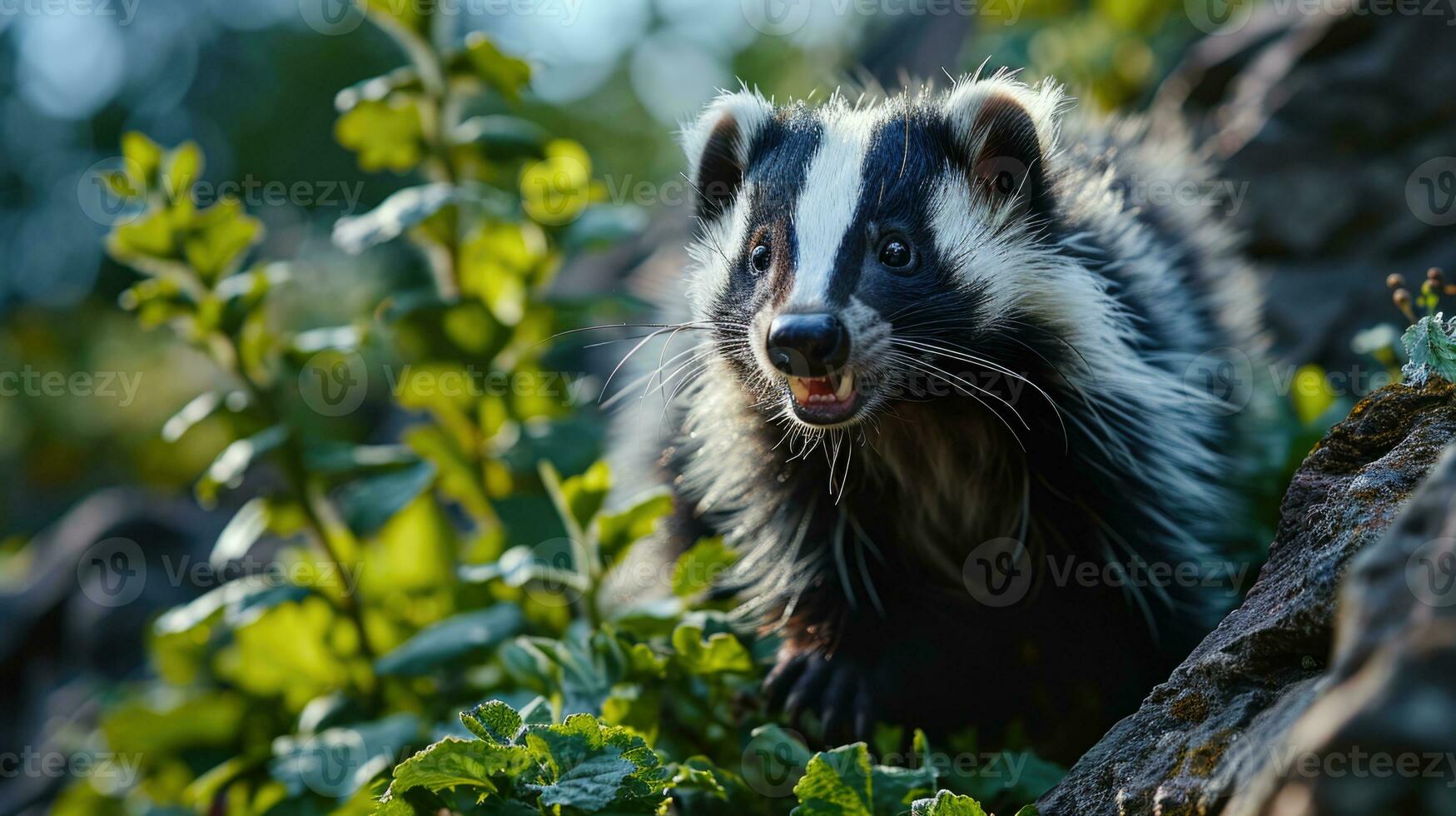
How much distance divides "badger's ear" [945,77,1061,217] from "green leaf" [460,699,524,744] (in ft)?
6.14

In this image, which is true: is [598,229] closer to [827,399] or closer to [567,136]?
[827,399]

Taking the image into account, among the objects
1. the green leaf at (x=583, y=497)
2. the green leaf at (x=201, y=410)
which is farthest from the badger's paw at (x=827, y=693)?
the green leaf at (x=201, y=410)

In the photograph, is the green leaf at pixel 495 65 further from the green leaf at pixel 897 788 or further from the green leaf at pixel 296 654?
the green leaf at pixel 897 788

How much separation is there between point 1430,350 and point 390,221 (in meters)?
2.76

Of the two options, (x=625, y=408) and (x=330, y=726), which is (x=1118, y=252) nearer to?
(x=625, y=408)

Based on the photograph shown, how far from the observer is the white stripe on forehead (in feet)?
8.95

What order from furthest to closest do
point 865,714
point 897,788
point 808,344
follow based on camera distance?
1. point 865,714
2. point 808,344
3. point 897,788

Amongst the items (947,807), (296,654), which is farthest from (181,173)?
(947,807)

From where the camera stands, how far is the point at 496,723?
208 centimetres

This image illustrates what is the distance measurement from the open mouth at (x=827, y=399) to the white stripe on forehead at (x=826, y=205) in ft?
0.65

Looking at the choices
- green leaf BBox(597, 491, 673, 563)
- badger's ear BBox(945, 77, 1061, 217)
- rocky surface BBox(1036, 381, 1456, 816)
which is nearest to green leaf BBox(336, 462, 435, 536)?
green leaf BBox(597, 491, 673, 563)

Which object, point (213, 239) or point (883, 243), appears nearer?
point (883, 243)

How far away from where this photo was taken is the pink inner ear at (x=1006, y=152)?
9.75 ft

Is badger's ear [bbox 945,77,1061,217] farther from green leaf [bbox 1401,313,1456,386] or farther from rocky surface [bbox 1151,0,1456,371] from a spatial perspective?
rocky surface [bbox 1151,0,1456,371]
